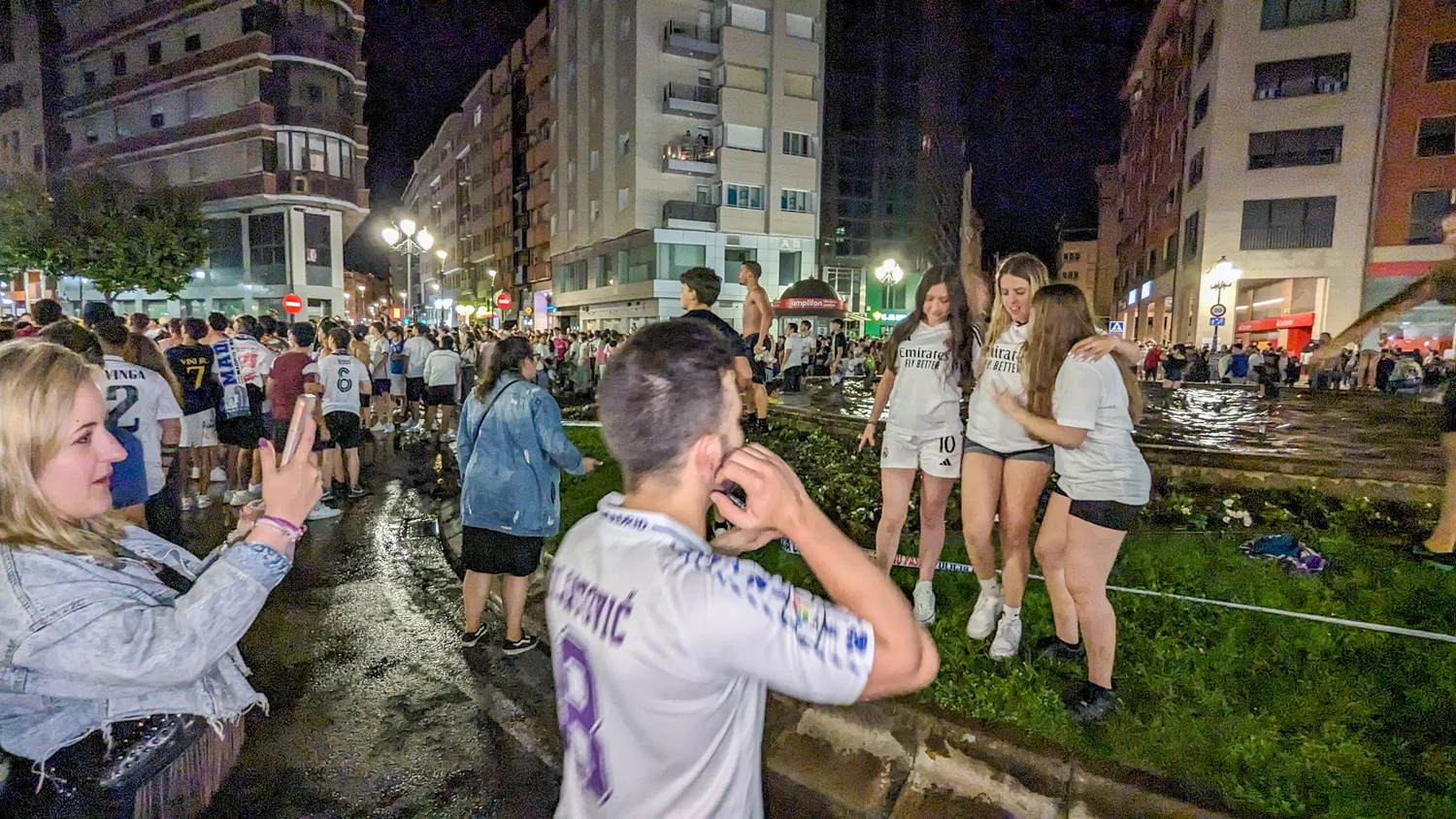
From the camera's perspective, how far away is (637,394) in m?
1.48

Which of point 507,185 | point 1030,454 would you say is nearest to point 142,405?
point 1030,454

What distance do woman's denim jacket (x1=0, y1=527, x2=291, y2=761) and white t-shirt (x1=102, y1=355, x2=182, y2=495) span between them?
4482mm

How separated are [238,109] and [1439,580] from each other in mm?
46625

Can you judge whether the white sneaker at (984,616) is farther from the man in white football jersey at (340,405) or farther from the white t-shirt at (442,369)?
the white t-shirt at (442,369)

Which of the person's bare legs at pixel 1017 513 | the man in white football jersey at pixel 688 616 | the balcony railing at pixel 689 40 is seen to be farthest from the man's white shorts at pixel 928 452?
the balcony railing at pixel 689 40

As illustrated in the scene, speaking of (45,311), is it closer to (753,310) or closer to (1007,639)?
(753,310)

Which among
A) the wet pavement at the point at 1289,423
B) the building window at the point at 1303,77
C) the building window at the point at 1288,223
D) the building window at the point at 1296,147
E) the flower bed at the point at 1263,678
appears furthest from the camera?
the building window at the point at 1288,223

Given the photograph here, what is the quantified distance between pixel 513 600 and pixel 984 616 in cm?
293

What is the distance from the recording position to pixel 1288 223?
31344 mm

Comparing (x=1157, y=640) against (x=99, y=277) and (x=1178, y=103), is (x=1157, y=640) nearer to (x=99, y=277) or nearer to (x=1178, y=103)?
(x=99, y=277)

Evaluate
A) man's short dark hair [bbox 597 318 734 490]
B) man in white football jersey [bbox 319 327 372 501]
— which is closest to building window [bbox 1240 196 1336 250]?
man in white football jersey [bbox 319 327 372 501]

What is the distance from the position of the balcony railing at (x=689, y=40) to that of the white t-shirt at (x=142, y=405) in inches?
1597

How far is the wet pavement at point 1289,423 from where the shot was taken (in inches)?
331

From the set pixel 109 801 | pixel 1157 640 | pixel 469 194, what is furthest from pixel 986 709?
pixel 469 194
